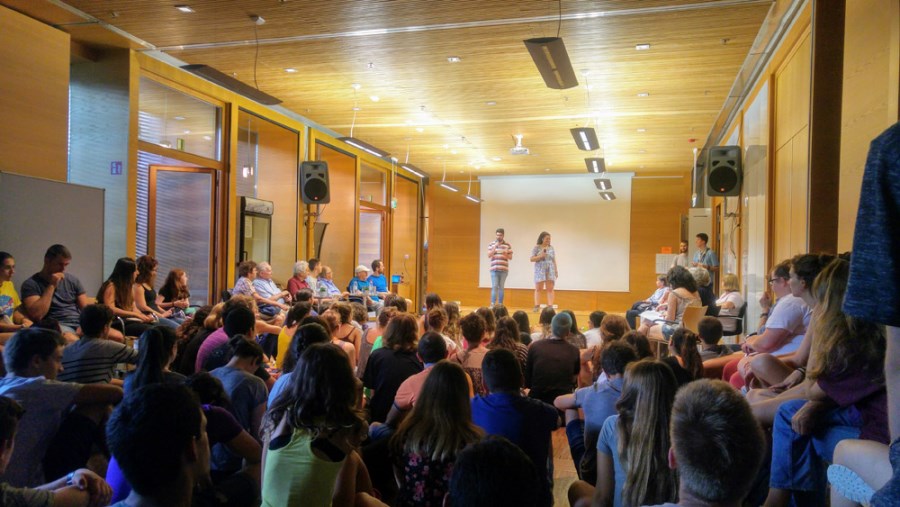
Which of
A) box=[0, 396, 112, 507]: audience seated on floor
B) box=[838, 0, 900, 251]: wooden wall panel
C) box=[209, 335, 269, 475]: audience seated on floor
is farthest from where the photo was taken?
box=[838, 0, 900, 251]: wooden wall panel

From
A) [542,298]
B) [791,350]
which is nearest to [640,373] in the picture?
[791,350]

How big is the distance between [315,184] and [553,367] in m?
7.03

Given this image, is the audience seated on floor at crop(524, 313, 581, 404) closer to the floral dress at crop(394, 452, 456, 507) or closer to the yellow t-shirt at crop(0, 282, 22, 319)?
the floral dress at crop(394, 452, 456, 507)

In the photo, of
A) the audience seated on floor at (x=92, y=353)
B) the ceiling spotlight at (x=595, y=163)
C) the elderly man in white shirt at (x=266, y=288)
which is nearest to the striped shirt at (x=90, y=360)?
the audience seated on floor at (x=92, y=353)

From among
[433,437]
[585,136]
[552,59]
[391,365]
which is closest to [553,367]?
[391,365]

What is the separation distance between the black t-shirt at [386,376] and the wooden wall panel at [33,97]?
4.57m

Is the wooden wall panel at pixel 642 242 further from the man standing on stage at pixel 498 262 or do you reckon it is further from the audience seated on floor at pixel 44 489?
the audience seated on floor at pixel 44 489

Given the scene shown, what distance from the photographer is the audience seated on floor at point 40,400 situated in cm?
227

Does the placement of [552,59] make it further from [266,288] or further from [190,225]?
[190,225]

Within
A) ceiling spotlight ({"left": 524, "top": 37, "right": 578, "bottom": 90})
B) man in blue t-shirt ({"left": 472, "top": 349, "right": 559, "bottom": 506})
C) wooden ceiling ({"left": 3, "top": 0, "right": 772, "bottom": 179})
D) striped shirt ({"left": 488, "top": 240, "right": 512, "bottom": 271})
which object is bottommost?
man in blue t-shirt ({"left": 472, "top": 349, "right": 559, "bottom": 506})

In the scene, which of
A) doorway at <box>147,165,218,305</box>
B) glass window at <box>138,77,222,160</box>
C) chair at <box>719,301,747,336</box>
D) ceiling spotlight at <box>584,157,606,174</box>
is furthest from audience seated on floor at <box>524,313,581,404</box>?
ceiling spotlight at <box>584,157,606,174</box>

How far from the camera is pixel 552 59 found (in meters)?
5.11

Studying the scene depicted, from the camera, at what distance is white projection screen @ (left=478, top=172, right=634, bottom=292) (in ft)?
54.3

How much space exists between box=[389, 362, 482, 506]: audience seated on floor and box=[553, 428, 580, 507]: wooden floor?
1.44 meters
